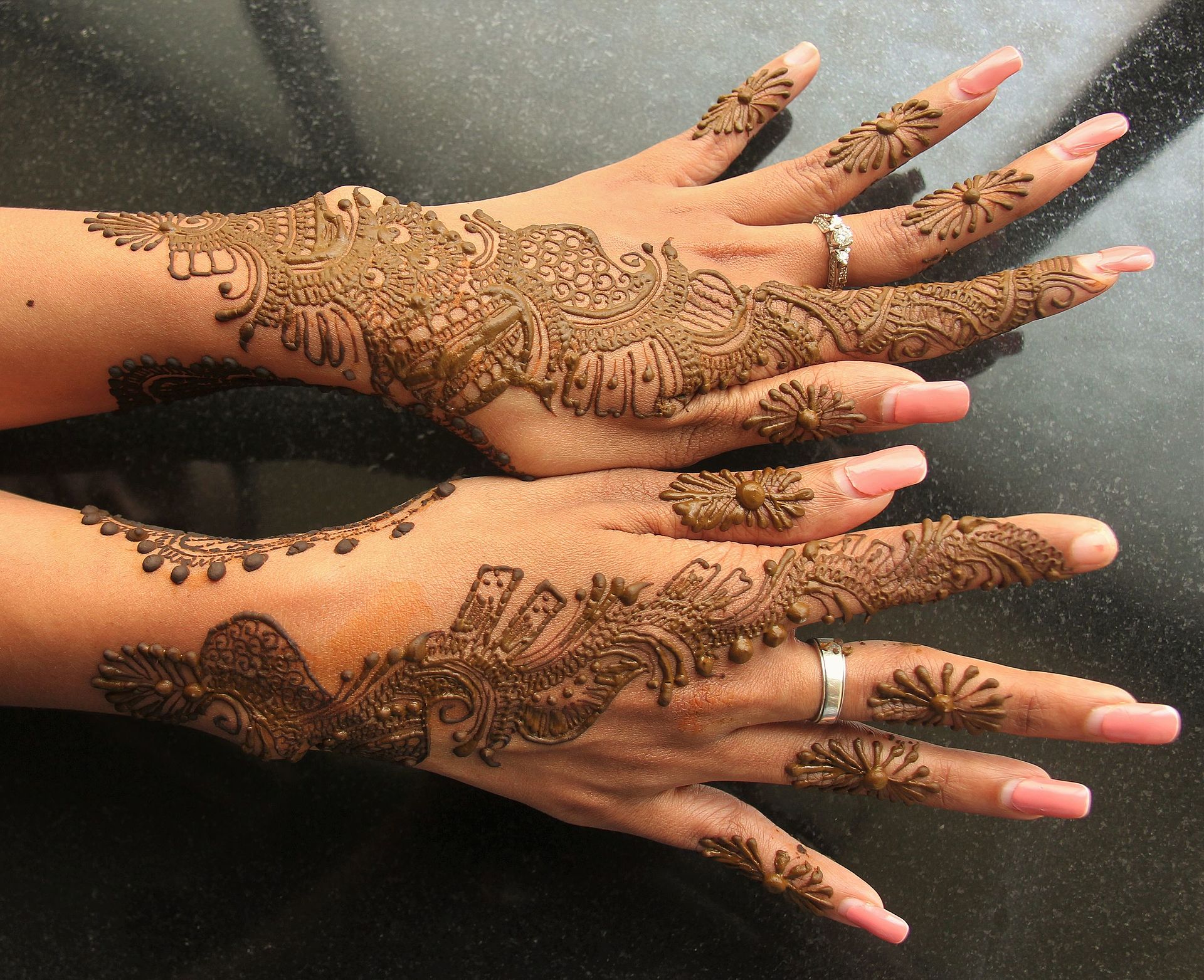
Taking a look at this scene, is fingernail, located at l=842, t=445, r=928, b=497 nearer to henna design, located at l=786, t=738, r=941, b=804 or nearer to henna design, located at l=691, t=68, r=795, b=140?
henna design, located at l=786, t=738, r=941, b=804

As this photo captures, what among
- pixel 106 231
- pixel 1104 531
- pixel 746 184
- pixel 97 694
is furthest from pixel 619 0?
pixel 97 694

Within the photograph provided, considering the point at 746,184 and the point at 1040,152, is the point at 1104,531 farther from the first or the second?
the point at 746,184

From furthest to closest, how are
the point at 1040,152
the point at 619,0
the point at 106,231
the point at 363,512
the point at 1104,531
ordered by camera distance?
the point at 619,0 < the point at 363,512 < the point at 1040,152 < the point at 106,231 < the point at 1104,531

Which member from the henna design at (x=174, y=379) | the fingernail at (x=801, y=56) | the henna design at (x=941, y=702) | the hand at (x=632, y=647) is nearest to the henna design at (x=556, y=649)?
the hand at (x=632, y=647)

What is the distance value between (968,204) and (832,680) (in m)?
0.84

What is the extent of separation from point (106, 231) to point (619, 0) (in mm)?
1098

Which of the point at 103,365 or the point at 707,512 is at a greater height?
the point at 103,365

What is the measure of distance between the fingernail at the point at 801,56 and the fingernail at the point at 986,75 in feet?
0.85

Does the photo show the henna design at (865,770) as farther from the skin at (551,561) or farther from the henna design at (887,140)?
the henna design at (887,140)

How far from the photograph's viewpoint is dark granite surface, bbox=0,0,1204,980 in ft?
4.94

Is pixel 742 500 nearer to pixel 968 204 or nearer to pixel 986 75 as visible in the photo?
pixel 968 204


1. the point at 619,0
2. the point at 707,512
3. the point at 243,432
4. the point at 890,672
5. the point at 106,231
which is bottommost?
the point at 890,672

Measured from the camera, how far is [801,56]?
5.18 feet

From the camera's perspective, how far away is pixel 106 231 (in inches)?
52.3
